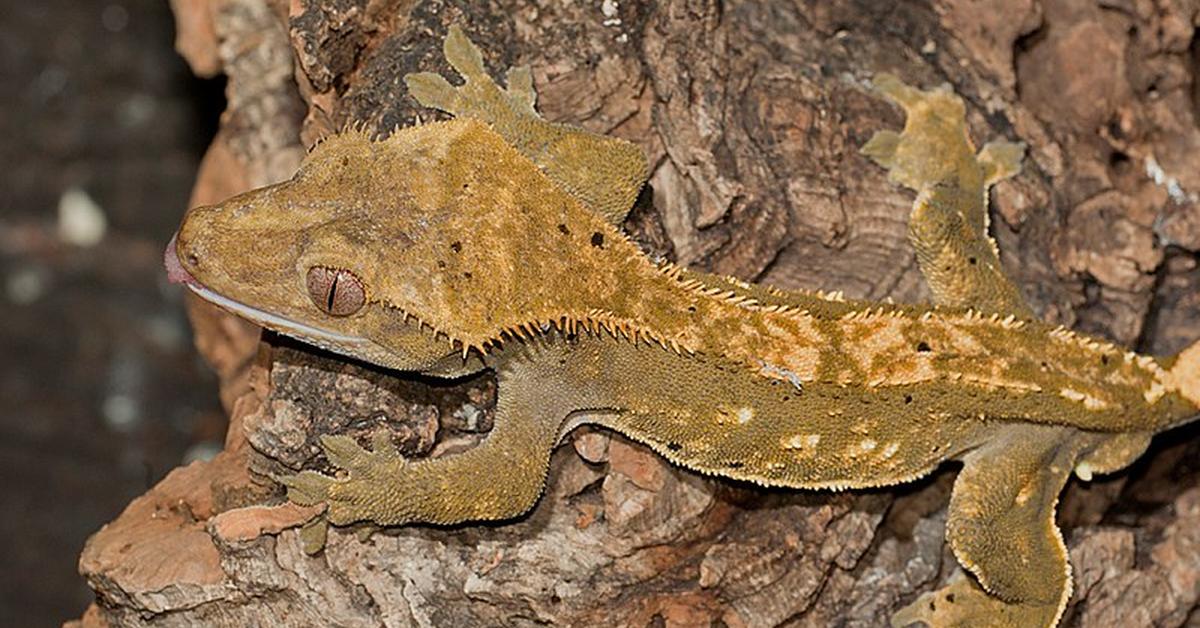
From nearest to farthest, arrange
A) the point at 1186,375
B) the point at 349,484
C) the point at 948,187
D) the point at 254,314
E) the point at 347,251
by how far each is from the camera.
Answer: the point at 347,251
the point at 254,314
the point at 349,484
the point at 1186,375
the point at 948,187

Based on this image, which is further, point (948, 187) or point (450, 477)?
point (948, 187)

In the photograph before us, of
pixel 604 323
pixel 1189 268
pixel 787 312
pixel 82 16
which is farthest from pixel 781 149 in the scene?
pixel 82 16

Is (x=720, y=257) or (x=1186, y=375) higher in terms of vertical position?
(x=1186, y=375)

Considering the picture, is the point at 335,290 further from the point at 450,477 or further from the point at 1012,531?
the point at 1012,531

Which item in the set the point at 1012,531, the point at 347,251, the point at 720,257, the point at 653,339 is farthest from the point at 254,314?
the point at 1012,531

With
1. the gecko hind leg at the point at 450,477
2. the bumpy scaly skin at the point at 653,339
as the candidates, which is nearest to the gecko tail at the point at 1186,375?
the bumpy scaly skin at the point at 653,339

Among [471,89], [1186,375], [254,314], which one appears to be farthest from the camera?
[1186,375]

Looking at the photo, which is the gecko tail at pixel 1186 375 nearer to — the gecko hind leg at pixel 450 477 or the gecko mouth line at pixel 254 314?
the gecko hind leg at pixel 450 477
